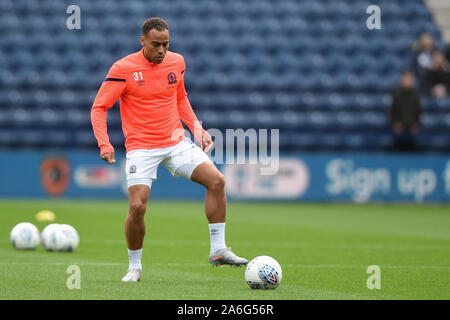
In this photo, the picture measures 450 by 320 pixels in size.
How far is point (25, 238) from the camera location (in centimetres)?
955

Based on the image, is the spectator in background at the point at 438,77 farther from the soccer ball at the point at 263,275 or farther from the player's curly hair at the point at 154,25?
the soccer ball at the point at 263,275

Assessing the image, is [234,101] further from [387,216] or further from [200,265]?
[200,265]

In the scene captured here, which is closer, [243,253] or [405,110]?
[243,253]

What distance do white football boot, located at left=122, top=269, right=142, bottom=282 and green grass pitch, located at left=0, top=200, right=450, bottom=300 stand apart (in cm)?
8

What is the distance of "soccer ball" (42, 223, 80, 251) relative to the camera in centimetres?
947

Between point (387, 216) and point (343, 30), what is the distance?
9.44m

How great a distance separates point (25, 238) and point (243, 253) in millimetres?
2546

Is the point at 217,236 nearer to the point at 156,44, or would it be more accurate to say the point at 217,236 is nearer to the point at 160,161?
the point at 160,161

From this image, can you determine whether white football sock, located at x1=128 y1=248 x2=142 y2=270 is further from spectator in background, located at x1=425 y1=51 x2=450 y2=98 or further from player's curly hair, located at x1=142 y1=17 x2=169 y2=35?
spectator in background, located at x1=425 y1=51 x2=450 y2=98

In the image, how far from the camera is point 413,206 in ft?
59.5

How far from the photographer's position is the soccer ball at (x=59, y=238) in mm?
9469

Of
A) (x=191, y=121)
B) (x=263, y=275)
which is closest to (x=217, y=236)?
(x=263, y=275)

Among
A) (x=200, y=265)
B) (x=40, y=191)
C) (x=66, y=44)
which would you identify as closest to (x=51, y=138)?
(x=40, y=191)

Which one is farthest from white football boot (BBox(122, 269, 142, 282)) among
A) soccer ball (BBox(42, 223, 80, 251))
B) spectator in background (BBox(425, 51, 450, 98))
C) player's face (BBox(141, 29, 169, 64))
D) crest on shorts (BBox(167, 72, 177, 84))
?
spectator in background (BBox(425, 51, 450, 98))
